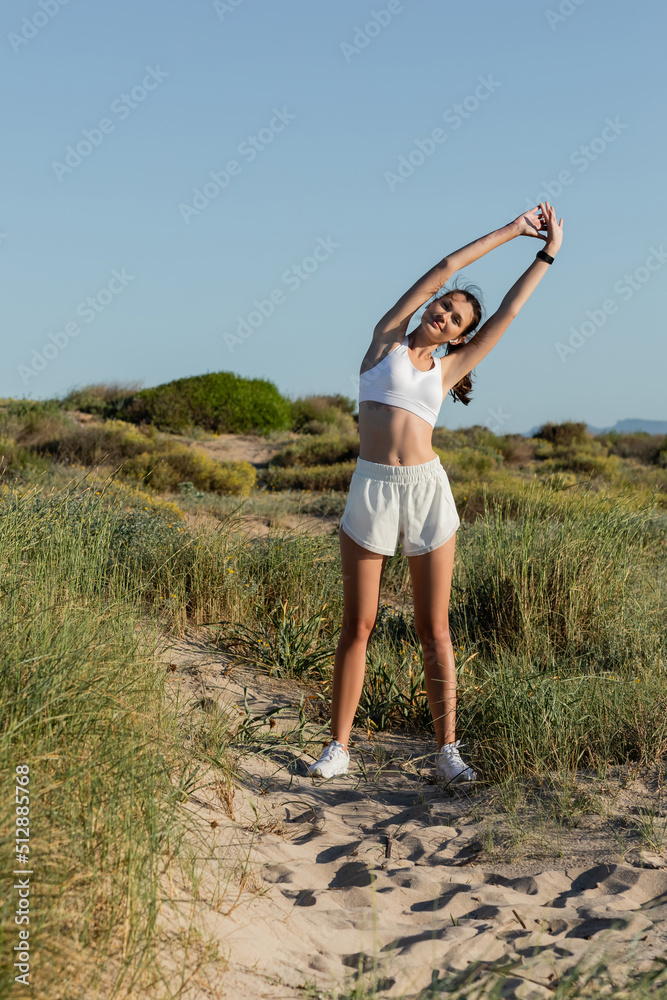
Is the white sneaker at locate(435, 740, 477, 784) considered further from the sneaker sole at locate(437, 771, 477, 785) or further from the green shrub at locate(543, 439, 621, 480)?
the green shrub at locate(543, 439, 621, 480)

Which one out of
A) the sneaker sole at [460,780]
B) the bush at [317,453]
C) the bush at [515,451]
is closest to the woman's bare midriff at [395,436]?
the sneaker sole at [460,780]

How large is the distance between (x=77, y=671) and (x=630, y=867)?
2015 mm

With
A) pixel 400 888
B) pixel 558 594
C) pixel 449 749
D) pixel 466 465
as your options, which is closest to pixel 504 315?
pixel 449 749

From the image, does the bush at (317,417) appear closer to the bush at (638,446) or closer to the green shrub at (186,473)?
the green shrub at (186,473)

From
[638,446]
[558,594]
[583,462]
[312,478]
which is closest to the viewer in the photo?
[558,594]

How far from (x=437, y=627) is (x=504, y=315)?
4.62ft

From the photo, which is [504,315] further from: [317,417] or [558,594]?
[317,417]

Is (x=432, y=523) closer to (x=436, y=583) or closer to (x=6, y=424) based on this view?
(x=436, y=583)

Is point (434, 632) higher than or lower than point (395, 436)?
lower

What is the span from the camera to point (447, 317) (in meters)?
3.58

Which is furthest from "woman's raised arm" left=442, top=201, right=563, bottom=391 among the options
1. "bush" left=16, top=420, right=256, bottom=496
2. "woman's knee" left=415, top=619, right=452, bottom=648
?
"bush" left=16, top=420, right=256, bottom=496

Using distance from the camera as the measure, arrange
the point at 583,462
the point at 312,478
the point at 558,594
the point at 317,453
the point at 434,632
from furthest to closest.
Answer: the point at 583,462, the point at 317,453, the point at 312,478, the point at 558,594, the point at 434,632

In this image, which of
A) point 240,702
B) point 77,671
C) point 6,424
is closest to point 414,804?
point 240,702

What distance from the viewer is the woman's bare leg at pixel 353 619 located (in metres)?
3.56
